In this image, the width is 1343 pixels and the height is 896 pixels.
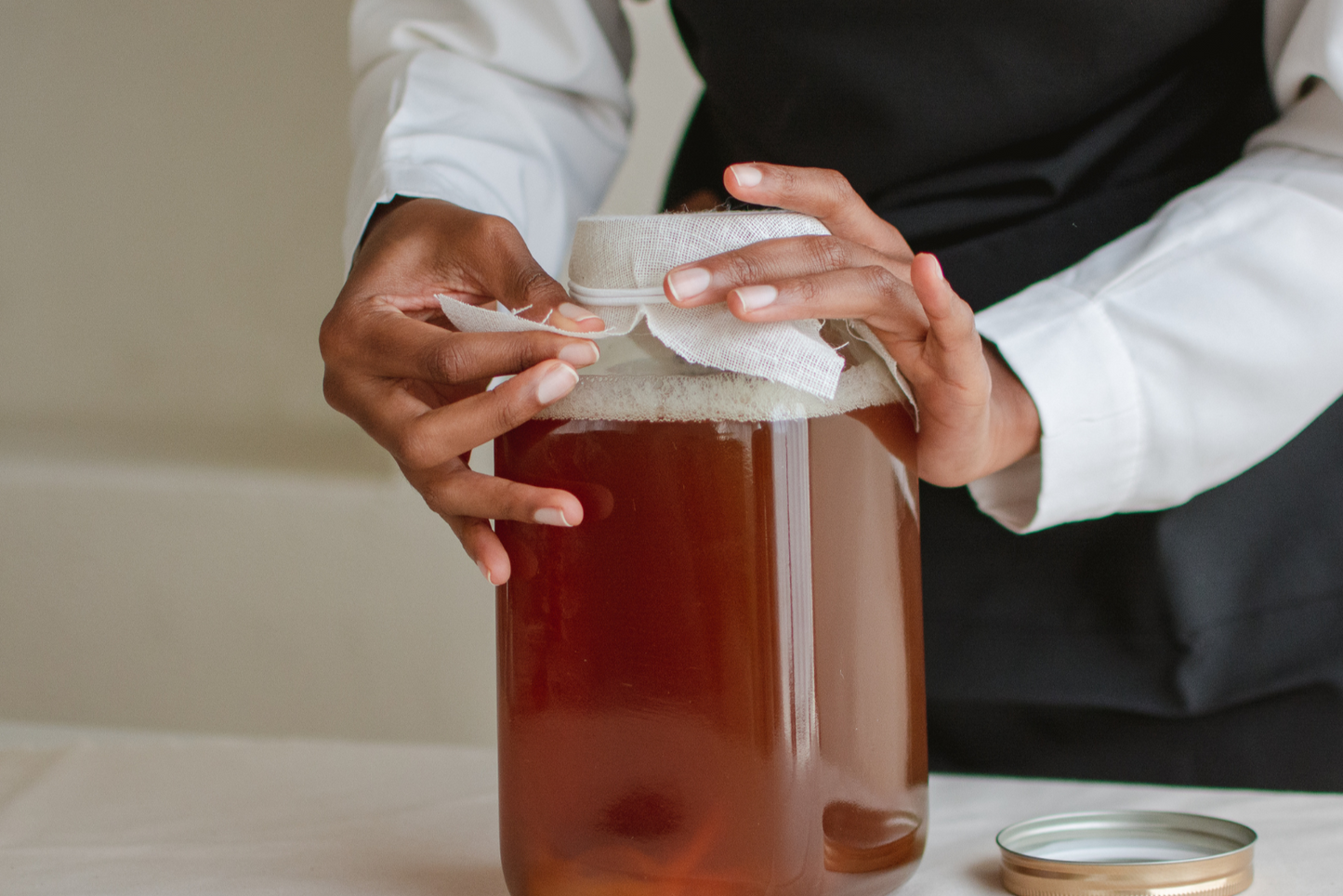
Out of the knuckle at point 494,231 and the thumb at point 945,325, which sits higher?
the knuckle at point 494,231

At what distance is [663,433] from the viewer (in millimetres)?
428

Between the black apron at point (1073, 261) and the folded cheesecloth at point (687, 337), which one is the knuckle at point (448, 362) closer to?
the folded cheesecloth at point (687, 337)

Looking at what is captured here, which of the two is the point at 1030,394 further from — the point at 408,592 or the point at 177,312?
the point at 177,312

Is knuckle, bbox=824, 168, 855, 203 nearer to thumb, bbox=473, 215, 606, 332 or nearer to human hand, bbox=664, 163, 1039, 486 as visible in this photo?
human hand, bbox=664, 163, 1039, 486

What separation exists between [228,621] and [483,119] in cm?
110

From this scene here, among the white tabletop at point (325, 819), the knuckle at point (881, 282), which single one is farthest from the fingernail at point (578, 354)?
the white tabletop at point (325, 819)

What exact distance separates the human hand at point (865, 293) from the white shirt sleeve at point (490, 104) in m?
0.32

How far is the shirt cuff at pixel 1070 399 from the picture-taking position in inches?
25.3

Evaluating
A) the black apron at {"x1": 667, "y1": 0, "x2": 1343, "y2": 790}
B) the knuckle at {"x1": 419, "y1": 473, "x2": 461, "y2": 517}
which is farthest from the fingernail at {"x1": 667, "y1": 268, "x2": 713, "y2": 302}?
the black apron at {"x1": 667, "y1": 0, "x2": 1343, "y2": 790}

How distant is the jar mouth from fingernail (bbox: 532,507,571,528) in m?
0.08

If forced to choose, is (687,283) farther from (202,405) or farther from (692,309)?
(202,405)

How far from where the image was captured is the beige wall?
5.37 feet

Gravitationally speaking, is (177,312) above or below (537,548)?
above

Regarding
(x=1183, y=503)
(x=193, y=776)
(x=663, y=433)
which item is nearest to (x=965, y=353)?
(x=663, y=433)
